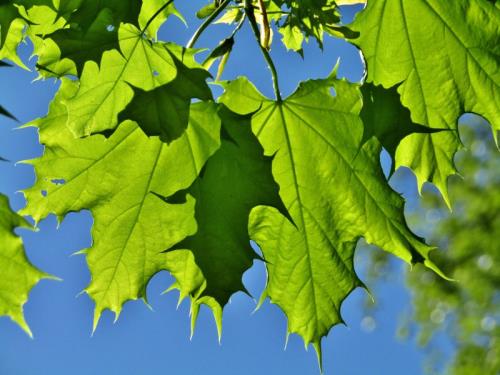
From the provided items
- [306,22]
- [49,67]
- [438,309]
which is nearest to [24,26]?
[49,67]

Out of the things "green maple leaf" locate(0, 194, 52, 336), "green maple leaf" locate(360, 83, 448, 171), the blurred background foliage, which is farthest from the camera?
the blurred background foliage

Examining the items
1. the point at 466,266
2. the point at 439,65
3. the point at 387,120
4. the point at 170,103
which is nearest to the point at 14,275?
the point at 170,103

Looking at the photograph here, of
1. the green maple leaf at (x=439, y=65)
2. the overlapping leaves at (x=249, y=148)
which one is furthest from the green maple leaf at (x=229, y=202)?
the green maple leaf at (x=439, y=65)

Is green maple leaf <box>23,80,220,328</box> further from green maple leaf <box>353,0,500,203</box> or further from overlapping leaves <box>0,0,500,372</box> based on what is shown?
green maple leaf <box>353,0,500,203</box>

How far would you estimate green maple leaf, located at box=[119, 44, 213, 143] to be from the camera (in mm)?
1001

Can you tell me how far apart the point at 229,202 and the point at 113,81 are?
0.26 m

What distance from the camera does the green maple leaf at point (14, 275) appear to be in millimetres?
952

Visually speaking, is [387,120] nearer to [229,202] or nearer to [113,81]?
[229,202]

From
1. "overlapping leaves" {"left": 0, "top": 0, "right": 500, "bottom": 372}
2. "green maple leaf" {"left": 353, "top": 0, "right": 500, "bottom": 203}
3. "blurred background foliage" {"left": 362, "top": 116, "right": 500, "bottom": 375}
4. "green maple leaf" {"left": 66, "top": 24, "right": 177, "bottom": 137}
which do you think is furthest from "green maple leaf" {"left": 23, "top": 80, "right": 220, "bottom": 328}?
"blurred background foliage" {"left": 362, "top": 116, "right": 500, "bottom": 375}

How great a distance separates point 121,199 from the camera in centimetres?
130

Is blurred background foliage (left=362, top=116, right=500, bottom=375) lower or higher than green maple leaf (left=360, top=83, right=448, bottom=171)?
lower

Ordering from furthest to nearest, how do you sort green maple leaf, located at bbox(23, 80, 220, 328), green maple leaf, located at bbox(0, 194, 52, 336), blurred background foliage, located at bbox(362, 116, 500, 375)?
1. blurred background foliage, located at bbox(362, 116, 500, 375)
2. green maple leaf, located at bbox(23, 80, 220, 328)
3. green maple leaf, located at bbox(0, 194, 52, 336)

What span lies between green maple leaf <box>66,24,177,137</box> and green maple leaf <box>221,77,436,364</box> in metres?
0.19

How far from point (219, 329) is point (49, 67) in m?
0.52
